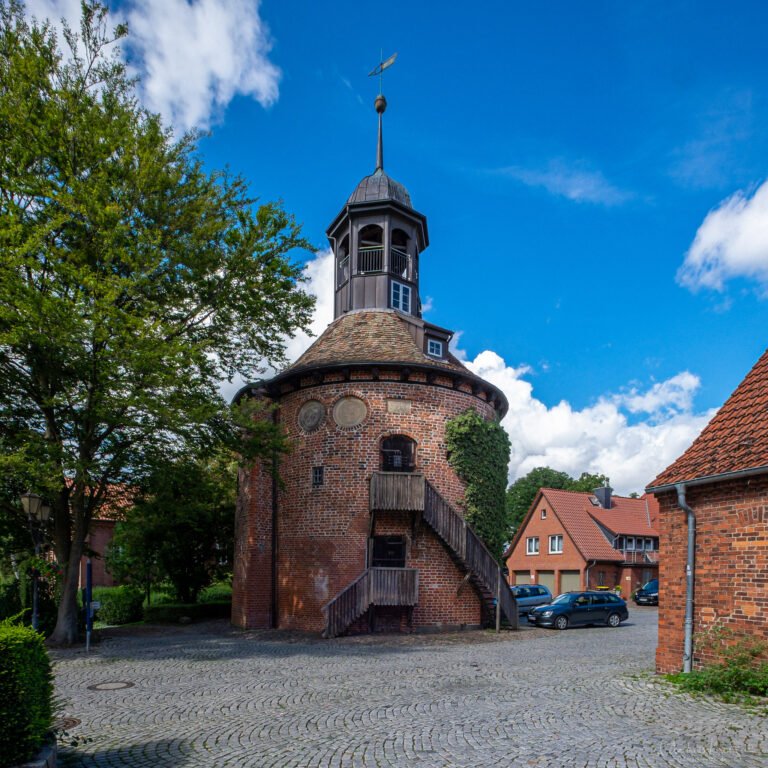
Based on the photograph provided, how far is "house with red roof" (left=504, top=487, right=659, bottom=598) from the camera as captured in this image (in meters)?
38.6

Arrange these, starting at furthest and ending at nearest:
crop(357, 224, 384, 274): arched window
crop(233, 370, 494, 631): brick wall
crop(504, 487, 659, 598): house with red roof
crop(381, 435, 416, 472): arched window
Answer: crop(504, 487, 659, 598): house with red roof
crop(357, 224, 384, 274): arched window
crop(381, 435, 416, 472): arched window
crop(233, 370, 494, 631): brick wall

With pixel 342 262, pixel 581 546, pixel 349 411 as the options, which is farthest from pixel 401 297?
pixel 581 546

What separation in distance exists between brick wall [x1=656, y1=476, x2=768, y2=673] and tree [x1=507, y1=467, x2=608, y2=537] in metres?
51.7

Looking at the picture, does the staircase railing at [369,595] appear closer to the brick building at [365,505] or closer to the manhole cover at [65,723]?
the brick building at [365,505]

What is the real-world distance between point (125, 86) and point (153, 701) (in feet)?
47.9

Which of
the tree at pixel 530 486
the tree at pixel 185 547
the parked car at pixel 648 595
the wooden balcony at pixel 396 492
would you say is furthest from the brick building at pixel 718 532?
the tree at pixel 530 486

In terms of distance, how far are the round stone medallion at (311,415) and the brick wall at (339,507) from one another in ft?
0.58

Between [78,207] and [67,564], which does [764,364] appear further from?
[67,564]

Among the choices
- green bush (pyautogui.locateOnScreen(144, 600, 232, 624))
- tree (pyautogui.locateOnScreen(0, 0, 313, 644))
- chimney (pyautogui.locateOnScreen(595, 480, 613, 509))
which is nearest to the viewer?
tree (pyautogui.locateOnScreen(0, 0, 313, 644))

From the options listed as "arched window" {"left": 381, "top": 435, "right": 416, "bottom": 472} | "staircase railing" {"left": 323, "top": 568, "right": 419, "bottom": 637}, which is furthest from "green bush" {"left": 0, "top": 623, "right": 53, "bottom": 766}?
"arched window" {"left": 381, "top": 435, "right": 416, "bottom": 472}

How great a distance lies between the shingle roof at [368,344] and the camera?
2072cm

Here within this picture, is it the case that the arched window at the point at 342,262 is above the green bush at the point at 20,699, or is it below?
above

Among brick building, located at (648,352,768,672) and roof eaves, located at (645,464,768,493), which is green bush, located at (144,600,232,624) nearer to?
brick building, located at (648,352,768,672)

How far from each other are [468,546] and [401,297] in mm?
10059
